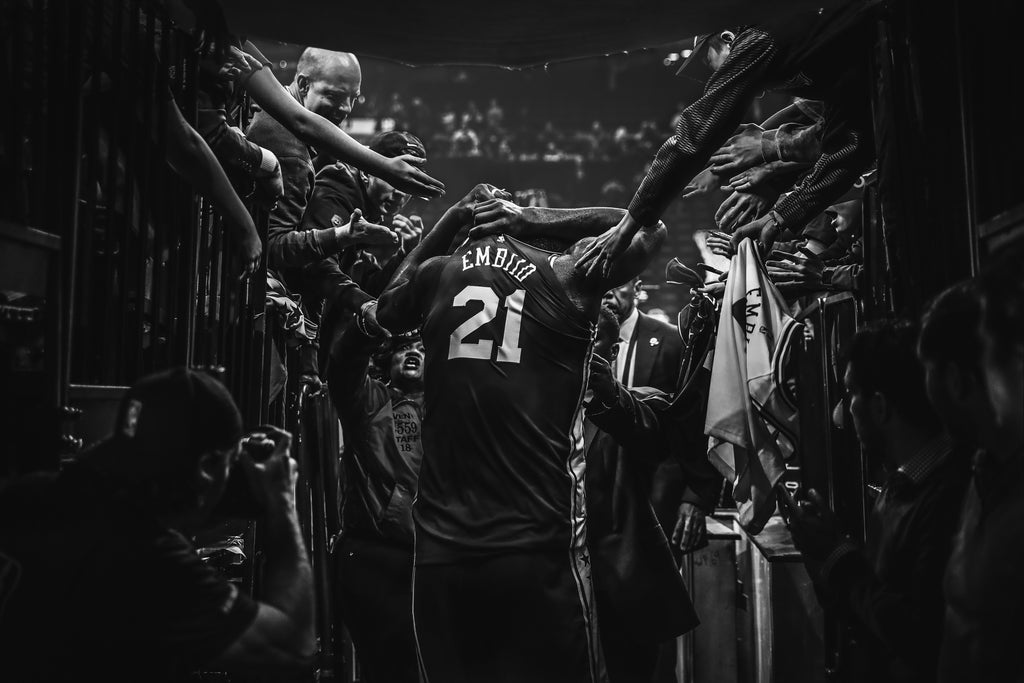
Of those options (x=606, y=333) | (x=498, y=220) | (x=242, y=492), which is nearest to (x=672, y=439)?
(x=606, y=333)

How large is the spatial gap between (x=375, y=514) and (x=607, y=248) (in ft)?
6.70

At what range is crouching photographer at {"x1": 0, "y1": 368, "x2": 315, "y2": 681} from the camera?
189 cm

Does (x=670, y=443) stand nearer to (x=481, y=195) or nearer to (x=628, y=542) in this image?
(x=628, y=542)

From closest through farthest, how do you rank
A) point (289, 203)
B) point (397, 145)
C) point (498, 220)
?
point (498, 220) < point (397, 145) < point (289, 203)

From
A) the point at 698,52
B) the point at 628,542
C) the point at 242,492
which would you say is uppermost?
the point at 698,52

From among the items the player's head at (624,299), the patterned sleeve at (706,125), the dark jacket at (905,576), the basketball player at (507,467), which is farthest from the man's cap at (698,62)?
the dark jacket at (905,576)

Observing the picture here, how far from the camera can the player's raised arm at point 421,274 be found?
364 centimetres

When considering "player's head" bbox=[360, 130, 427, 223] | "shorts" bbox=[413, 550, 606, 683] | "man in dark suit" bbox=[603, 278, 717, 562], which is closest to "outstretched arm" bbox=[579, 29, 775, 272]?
"shorts" bbox=[413, 550, 606, 683]

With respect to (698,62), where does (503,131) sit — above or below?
above

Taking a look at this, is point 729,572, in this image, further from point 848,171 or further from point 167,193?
point 167,193

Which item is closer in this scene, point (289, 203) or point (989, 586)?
point (989, 586)

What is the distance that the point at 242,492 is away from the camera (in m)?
2.29

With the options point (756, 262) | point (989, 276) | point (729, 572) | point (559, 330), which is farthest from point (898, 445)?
point (729, 572)

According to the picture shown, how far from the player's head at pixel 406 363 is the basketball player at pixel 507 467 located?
1636 mm
